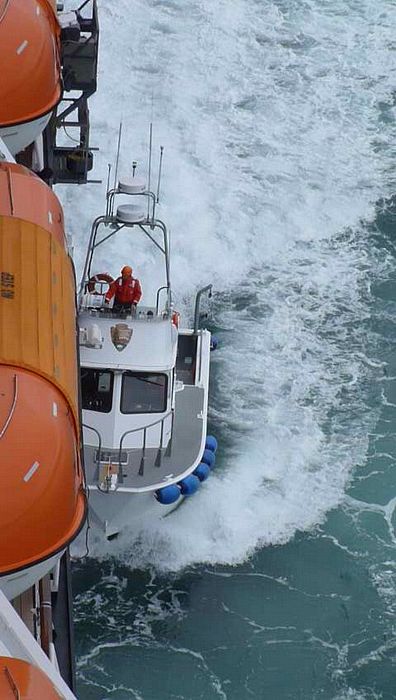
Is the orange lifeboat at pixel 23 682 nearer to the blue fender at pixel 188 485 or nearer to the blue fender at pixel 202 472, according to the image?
the blue fender at pixel 188 485

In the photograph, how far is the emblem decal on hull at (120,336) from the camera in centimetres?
1568

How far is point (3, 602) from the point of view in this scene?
898 cm

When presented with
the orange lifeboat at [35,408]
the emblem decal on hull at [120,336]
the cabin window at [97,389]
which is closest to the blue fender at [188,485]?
the cabin window at [97,389]

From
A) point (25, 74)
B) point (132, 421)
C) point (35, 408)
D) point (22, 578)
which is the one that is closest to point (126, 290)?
point (132, 421)

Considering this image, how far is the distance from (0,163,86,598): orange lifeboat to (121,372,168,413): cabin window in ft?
12.6

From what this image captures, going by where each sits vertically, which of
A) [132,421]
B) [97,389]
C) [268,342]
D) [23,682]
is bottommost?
[268,342]

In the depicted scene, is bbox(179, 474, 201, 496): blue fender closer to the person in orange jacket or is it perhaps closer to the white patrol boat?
the white patrol boat

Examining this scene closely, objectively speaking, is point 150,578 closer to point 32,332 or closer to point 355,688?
point 355,688

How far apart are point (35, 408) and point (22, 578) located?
4.89 ft

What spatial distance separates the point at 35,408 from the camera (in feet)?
32.5

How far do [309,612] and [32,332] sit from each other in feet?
22.2

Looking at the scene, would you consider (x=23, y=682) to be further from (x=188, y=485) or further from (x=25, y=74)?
(x=25, y=74)

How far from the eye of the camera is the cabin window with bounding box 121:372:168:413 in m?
15.8

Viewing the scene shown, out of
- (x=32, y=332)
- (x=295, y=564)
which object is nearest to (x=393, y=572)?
(x=295, y=564)
